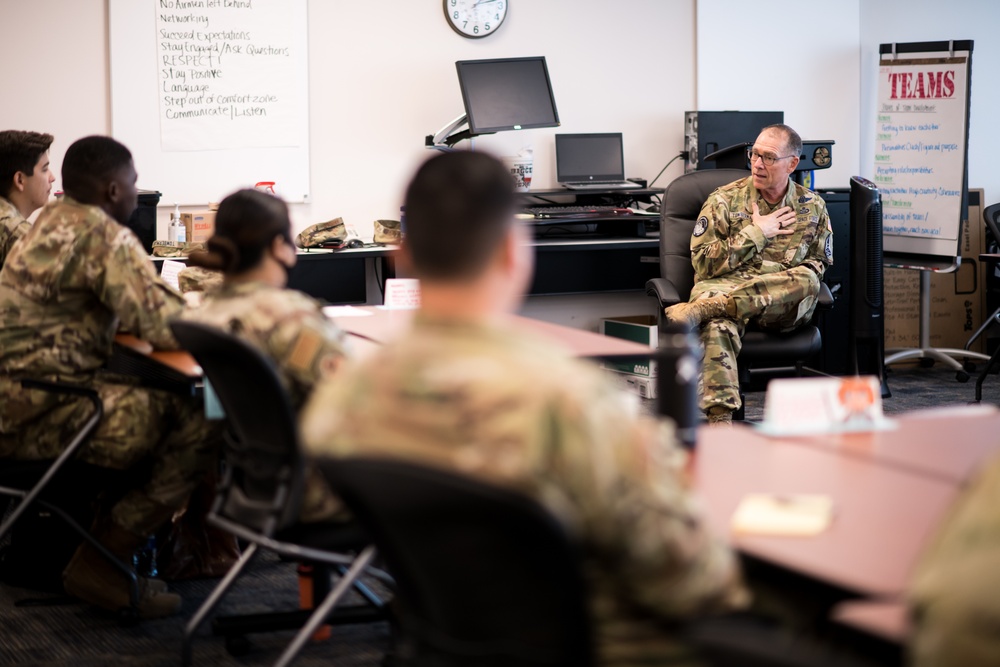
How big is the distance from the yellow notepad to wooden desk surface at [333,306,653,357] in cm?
94

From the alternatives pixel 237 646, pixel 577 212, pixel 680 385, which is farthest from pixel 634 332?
pixel 680 385

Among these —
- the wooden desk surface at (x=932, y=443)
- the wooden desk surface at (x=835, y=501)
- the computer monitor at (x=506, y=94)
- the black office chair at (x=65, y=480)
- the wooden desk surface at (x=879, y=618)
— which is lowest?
the black office chair at (x=65, y=480)

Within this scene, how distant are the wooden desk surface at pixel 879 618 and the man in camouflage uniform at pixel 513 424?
14 cm

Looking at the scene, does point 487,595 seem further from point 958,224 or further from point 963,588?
point 958,224

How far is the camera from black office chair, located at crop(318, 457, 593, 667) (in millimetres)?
1196

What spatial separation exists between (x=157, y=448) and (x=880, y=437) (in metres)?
1.95

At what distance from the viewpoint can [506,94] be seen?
19.2ft

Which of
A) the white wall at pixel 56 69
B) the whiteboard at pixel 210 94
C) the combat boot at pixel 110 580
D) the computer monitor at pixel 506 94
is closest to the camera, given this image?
the combat boot at pixel 110 580

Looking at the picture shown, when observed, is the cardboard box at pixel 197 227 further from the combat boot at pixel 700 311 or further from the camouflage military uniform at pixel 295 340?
the camouflage military uniform at pixel 295 340

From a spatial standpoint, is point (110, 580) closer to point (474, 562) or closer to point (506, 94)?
point (474, 562)

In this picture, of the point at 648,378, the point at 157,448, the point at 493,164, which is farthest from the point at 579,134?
the point at 493,164

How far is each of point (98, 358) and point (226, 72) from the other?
278cm

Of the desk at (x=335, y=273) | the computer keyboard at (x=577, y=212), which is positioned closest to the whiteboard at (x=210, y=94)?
the desk at (x=335, y=273)

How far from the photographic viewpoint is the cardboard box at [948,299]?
7.14 metres
